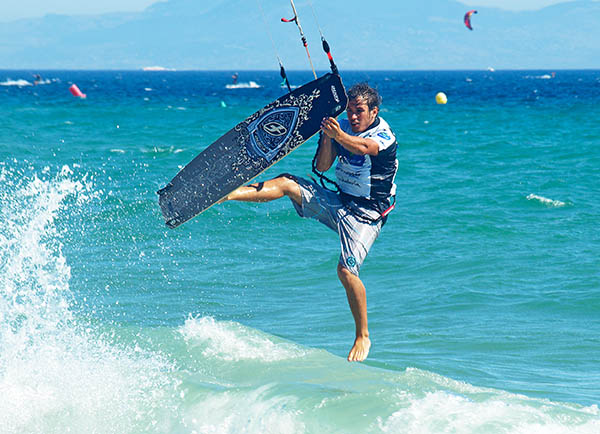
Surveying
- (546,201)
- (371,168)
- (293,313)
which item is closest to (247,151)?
(371,168)

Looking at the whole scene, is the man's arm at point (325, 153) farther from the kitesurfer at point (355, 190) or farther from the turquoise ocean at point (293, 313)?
the turquoise ocean at point (293, 313)

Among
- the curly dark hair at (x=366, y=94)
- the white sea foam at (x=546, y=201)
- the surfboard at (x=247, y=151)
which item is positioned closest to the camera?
the curly dark hair at (x=366, y=94)

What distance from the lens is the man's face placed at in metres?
6.19

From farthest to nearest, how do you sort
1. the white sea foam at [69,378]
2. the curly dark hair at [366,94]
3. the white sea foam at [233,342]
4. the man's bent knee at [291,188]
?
the white sea foam at [233,342] < the man's bent knee at [291,188] < the curly dark hair at [366,94] < the white sea foam at [69,378]

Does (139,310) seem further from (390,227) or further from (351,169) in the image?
(390,227)

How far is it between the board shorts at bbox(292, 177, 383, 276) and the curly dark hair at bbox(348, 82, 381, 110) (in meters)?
0.86

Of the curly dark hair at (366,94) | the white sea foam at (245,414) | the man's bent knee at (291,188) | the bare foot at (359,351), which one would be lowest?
the white sea foam at (245,414)

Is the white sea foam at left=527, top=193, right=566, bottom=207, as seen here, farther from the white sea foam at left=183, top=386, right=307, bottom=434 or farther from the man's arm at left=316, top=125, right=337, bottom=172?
the white sea foam at left=183, top=386, right=307, bottom=434

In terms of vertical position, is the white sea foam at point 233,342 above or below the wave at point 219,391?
below

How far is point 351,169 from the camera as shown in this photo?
633 cm

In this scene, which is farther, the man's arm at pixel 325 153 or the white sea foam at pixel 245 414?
the man's arm at pixel 325 153

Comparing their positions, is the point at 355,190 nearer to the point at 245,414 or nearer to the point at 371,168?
the point at 371,168

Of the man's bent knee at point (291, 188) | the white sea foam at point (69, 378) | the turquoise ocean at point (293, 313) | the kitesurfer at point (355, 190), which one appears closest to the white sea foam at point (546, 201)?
the turquoise ocean at point (293, 313)

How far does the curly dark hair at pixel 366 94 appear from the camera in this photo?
6.20 metres
